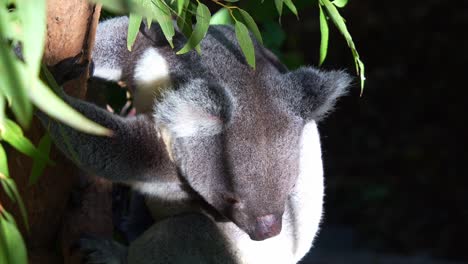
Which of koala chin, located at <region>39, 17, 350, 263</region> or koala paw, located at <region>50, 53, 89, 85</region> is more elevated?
koala paw, located at <region>50, 53, 89, 85</region>

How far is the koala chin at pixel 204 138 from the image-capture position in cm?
234

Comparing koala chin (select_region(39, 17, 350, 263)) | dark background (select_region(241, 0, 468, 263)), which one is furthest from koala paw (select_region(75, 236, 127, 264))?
dark background (select_region(241, 0, 468, 263))

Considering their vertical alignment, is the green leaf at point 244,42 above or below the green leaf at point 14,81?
below

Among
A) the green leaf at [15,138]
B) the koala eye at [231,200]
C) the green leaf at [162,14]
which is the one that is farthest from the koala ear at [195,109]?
the green leaf at [15,138]

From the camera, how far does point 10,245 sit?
1.22 meters

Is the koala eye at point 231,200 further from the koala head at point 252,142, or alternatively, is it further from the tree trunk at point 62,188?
the tree trunk at point 62,188

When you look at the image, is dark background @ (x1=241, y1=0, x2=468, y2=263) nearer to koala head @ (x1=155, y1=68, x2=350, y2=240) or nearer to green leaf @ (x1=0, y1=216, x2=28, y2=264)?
koala head @ (x1=155, y1=68, x2=350, y2=240)

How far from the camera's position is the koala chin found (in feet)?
7.68

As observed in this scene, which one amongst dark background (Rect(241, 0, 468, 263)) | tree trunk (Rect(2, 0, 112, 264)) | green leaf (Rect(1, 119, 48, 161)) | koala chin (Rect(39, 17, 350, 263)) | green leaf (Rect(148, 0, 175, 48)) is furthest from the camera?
dark background (Rect(241, 0, 468, 263))

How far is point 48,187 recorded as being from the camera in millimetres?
2225

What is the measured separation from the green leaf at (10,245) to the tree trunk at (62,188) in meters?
0.81

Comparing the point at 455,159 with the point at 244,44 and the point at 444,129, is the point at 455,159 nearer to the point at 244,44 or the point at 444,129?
the point at 444,129

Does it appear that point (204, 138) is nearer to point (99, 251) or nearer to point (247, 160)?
point (247, 160)

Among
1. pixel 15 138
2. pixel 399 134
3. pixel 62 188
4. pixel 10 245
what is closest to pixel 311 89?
pixel 62 188
